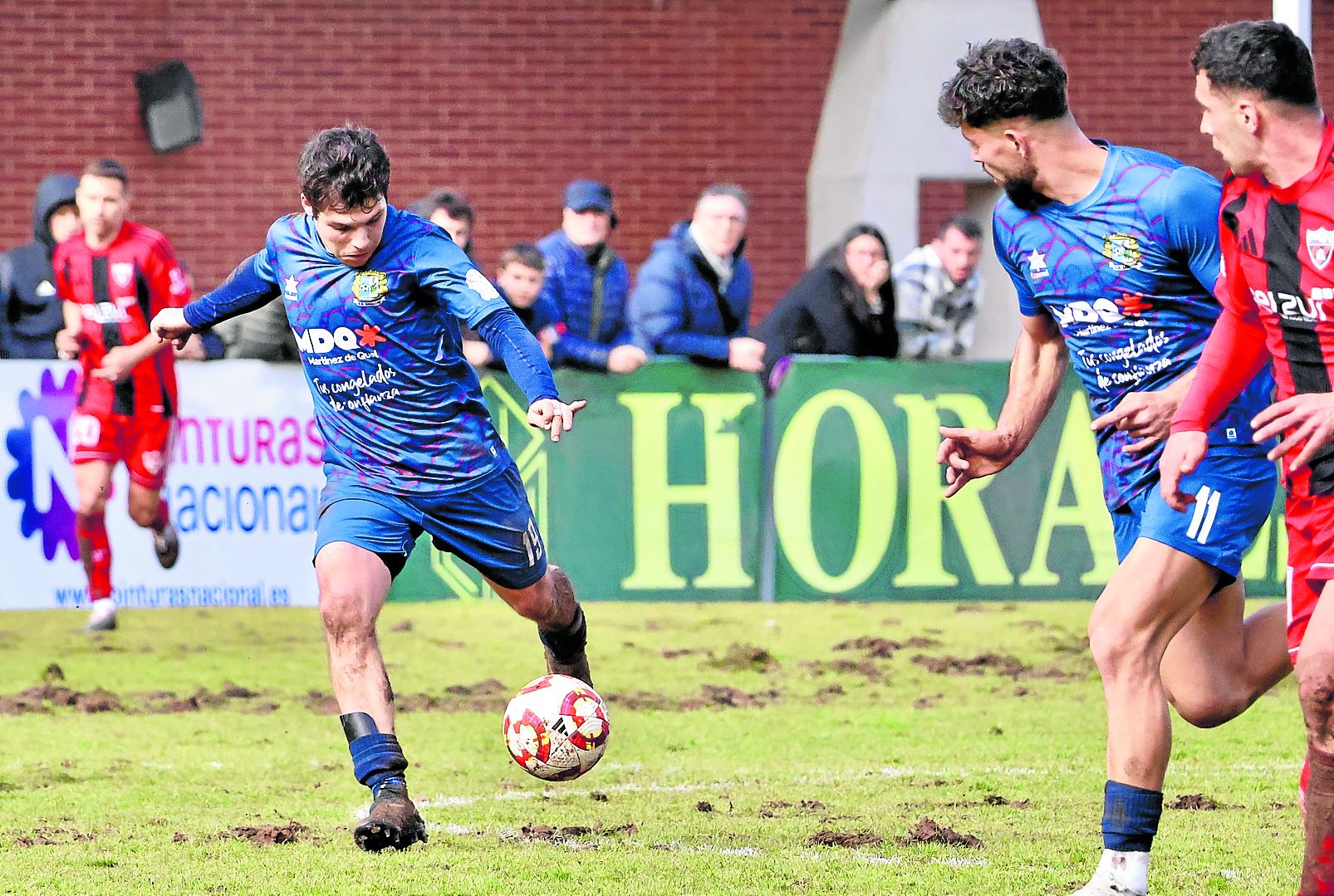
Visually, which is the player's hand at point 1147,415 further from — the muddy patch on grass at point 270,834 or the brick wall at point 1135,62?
the brick wall at point 1135,62

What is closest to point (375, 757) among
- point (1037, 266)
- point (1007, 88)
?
point (1037, 266)

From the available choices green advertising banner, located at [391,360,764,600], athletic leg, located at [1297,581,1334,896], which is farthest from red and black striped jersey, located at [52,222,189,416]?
athletic leg, located at [1297,581,1334,896]

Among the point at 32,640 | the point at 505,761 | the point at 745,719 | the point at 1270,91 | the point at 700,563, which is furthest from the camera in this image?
the point at 700,563

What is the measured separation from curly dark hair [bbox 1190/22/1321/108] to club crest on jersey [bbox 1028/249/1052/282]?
0.83 m

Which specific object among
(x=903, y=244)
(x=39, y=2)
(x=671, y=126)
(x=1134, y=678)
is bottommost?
(x=1134, y=678)

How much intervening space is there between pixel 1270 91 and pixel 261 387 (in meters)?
7.97

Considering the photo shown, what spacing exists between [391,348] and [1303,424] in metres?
2.86

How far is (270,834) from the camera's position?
5879 mm

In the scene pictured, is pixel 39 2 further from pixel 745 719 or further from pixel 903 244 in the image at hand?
pixel 745 719

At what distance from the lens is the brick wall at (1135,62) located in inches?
663

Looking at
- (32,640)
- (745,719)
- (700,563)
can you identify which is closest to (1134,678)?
(745,719)

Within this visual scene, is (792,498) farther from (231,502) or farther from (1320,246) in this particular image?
(1320,246)

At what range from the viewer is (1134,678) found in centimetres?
486

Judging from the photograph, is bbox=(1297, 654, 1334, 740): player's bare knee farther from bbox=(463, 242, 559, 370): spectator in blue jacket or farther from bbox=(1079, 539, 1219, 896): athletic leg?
bbox=(463, 242, 559, 370): spectator in blue jacket
